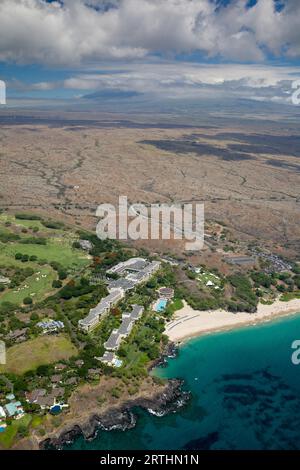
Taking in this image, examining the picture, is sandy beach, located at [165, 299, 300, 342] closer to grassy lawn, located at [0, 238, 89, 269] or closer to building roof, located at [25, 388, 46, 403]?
building roof, located at [25, 388, 46, 403]

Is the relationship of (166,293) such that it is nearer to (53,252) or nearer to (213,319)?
(213,319)

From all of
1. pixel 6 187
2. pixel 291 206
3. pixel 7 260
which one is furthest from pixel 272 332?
pixel 6 187

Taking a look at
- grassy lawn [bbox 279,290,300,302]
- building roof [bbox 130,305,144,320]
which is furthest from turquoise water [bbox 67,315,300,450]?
building roof [bbox 130,305,144,320]

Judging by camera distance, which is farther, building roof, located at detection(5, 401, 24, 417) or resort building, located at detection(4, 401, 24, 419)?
building roof, located at detection(5, 401, 24, 417)

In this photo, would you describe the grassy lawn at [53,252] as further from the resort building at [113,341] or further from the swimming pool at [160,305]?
the resort building at [113,341]

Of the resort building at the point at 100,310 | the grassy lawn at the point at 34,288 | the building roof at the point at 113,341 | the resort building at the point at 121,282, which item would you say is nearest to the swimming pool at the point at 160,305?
the resort building at the point at 121,282

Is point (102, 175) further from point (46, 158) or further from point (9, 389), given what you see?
point (9, 389)

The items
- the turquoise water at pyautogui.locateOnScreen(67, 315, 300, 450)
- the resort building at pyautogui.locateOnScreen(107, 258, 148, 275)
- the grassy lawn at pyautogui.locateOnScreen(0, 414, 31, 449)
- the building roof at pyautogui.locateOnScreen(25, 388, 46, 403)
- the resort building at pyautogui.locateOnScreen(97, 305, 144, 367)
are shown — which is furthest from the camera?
the resort building at pyautogui.locateOnScreen(107, 258, 148, 275)
